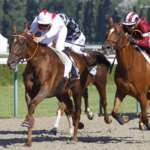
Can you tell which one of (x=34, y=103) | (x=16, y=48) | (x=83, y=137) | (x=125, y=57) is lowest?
(x=83, y=137)

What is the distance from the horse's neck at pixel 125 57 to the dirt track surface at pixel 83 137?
107cm

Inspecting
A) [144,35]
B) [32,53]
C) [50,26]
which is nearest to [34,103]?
[32,53]

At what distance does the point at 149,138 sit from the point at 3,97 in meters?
7.35

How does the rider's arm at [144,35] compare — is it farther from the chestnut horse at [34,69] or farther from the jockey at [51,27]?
the chestnut horse at [34,69]

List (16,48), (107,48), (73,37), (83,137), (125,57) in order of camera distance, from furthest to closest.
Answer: (73,37), (83,137), (125,57), (107,48), (16,48)

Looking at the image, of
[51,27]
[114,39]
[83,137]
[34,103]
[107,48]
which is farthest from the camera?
[83,137]

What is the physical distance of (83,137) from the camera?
6.37 m

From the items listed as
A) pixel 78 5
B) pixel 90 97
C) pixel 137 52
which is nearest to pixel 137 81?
pixel 137 52

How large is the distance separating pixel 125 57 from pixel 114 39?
0.37 metres

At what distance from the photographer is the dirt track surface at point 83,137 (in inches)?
216

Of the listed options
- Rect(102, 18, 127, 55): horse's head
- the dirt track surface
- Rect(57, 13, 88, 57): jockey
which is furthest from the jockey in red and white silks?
the dirt track surface

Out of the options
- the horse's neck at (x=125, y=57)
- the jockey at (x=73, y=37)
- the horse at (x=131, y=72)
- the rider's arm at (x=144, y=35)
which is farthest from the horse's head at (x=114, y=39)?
the jockey at (x=73, y=37)

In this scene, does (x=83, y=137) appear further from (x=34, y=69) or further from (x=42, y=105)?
(x=42, y=105)

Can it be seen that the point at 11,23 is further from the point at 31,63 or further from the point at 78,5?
the point at 31,63
